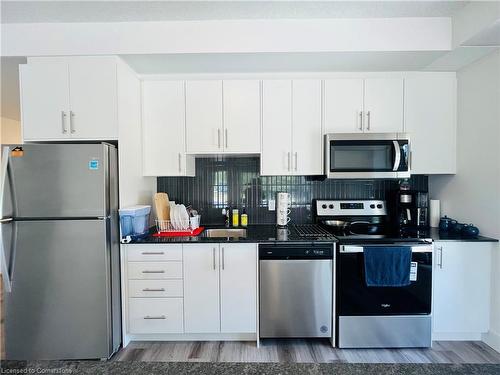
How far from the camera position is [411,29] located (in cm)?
199

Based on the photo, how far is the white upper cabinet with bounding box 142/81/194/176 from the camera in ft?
7.78

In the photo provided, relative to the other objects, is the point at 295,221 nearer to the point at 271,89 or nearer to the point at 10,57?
the point at 271,89

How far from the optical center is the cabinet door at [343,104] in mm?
2352

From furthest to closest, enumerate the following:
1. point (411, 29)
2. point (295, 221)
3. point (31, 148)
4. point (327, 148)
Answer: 1. point (295, 221)
2. point (327, 148)
3. point (411, 29)
4. point (31, 148)

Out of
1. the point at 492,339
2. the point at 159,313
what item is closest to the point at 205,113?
the point at 159,313

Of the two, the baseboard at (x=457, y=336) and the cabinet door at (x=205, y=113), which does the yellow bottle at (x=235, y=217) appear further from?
the baseboard at (x=457, y=336)

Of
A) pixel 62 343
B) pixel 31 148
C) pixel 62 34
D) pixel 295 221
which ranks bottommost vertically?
pixel 62 343

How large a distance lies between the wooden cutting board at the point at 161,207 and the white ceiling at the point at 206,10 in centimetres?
147

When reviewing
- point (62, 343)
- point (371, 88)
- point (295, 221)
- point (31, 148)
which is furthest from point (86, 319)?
point (371, 88)

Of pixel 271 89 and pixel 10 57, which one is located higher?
pixel 10 57

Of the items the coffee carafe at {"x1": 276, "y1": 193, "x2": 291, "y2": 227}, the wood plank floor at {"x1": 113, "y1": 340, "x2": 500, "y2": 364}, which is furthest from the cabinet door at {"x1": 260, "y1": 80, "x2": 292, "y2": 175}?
the wood plank floor at {"x1": 113, "y1": 340, "x2": 500, "y2": 364}

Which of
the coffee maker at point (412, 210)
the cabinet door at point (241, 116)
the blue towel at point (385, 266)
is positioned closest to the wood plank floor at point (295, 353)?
the blue towel at point (385, 266)

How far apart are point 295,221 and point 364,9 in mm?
1918

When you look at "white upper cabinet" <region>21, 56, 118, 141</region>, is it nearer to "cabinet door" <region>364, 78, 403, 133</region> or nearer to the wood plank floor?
the wood plank floor
